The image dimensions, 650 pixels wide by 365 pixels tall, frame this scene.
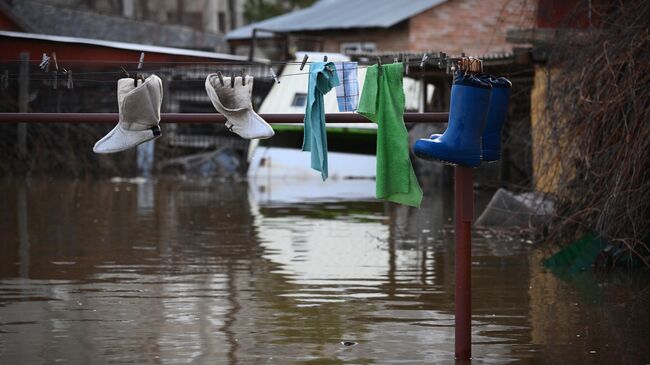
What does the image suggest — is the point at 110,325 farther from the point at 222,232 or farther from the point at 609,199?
the point at 222,232

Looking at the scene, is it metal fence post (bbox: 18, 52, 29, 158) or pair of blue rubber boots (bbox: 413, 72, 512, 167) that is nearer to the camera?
pair of blue rubber boots (bbox: 413, 72, 512, 167)

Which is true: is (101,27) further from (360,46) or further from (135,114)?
(135,114)

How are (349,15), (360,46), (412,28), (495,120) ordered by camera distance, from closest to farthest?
(495,120) → (412,28) → (360,46) → (349,15)

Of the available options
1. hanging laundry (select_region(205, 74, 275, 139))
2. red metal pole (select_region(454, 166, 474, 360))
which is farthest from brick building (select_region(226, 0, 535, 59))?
red metal pole (select_region(454, 166, 474, 360))

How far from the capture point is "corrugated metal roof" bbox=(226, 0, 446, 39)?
37906 millimetres

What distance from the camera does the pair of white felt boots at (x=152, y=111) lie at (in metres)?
8.05

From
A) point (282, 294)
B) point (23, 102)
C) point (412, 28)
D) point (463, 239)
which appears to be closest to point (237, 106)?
point (463, 239)

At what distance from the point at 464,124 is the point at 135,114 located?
2125mm

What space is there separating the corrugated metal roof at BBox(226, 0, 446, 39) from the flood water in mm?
19795

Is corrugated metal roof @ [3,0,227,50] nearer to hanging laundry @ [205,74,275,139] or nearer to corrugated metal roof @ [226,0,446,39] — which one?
corrugated metal roof @ [226,0,446,39]

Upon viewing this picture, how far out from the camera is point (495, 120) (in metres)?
7.96

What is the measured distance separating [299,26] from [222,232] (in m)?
25.1

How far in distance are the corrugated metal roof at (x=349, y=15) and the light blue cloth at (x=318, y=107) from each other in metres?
29.2

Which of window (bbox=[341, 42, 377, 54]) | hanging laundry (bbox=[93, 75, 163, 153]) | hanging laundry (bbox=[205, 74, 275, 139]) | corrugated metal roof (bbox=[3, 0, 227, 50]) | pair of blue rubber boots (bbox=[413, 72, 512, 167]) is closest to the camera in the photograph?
pair of blue rubber boots (bbox=[413, 72, 512, 167])
